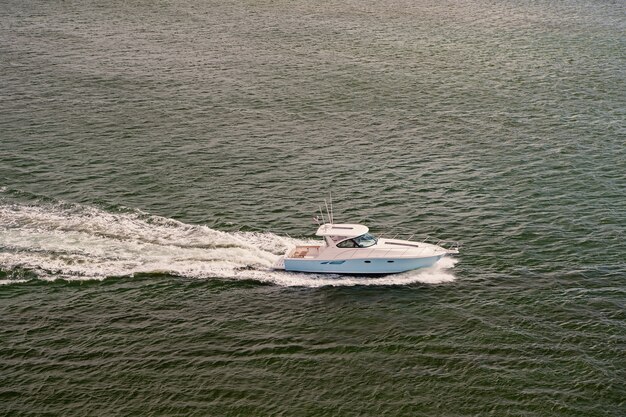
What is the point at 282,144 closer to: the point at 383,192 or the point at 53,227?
the point at 383,192

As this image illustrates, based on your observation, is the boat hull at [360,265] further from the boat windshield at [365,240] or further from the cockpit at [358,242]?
the boat windshield at [365,240]

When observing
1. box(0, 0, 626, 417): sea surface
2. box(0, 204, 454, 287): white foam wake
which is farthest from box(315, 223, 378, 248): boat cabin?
box(0, 0, 626, 417): sea surface

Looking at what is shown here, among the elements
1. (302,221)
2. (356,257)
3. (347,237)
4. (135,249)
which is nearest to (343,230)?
(347,237)

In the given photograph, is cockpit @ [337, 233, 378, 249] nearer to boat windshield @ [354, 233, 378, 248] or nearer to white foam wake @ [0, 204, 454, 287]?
boat windshield @ [354, 233, 378, 248]

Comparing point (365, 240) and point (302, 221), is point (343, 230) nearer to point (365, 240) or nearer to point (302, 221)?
point (365, 240)

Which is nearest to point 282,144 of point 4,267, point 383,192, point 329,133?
point 329,133

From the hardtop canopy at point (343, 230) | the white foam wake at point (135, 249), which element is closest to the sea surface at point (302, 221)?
the white foam wake at point (135, 249)

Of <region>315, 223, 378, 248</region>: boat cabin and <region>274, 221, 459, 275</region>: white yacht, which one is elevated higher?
<region>315, 223, 378, 248</region>: boat cabin

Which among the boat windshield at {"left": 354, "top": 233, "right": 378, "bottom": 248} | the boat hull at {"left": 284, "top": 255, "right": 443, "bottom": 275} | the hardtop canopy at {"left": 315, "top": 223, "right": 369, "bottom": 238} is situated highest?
the hardtop canopy at {"left": 315, "top": 223, "right": 369, "bottom": 238}
